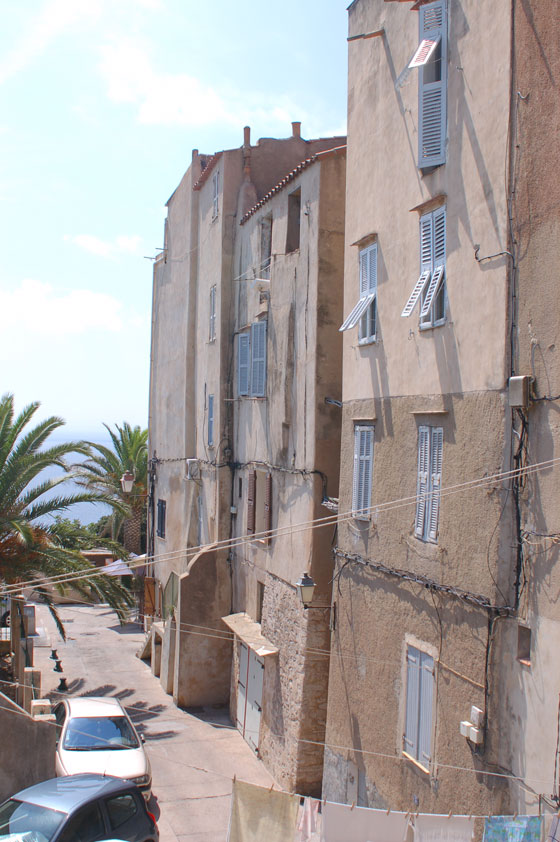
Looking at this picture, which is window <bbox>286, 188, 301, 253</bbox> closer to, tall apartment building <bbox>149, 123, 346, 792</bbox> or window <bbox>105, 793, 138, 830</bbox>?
tall apartment building <bbox>149, 123, 346, 792</bbox>

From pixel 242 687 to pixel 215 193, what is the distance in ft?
42.0

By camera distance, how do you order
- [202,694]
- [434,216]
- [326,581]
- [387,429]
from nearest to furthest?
[434,216] → [387,429] → [326,581] → [202,694]

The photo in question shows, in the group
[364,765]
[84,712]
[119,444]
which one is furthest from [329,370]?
[119,444]

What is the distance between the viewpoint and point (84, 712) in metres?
15.7

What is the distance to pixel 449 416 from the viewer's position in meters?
10.4

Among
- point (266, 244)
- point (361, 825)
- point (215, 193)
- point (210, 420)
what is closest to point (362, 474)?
point (361, 825)

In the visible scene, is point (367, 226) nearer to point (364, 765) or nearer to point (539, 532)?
point (539, 532)

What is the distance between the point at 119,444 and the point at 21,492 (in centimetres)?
1688

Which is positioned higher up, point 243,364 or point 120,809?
point 243,364

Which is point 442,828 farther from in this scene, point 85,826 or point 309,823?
point 85,826

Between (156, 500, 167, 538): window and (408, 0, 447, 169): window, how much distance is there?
59.6 ft

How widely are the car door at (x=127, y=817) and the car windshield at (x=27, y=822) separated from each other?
79 cm

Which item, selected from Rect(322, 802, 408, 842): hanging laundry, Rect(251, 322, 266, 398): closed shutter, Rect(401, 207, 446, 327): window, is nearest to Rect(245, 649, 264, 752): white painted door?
Rect(251, 322, 266, 398): closed shutter

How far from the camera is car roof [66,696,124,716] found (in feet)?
51.5
